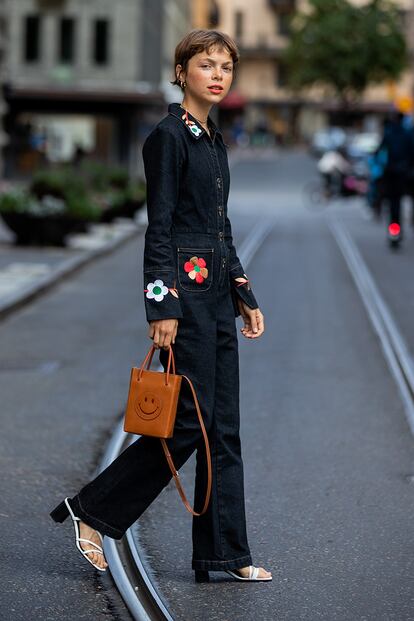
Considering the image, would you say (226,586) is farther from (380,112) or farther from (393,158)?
(380,112)

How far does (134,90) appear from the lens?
59.1m

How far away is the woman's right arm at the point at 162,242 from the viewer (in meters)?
4.71

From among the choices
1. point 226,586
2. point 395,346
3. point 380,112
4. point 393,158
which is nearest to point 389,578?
point 226,586

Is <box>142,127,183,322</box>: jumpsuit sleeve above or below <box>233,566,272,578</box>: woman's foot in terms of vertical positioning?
above

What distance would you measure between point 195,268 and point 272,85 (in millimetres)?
109050

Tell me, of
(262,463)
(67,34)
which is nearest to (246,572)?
(262,463)

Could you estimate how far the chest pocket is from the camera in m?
4.81

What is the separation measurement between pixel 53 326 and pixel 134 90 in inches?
1860

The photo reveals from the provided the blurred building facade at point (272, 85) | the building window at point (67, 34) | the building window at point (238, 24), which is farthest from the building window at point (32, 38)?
the building window at point (238, 24)

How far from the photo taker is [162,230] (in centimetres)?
473

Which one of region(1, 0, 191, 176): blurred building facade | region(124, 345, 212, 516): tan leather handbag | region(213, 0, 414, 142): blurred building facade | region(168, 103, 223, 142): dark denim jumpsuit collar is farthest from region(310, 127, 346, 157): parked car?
region(124, 345, 212, 516): tan leather handbag

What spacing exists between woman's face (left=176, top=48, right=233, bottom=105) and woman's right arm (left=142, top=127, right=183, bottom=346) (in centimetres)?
19

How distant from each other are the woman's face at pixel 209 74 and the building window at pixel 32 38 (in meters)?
55.9

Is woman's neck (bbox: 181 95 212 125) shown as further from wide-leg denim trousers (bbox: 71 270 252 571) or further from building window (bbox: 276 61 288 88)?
building window (bbox: 276 61 288 88)
